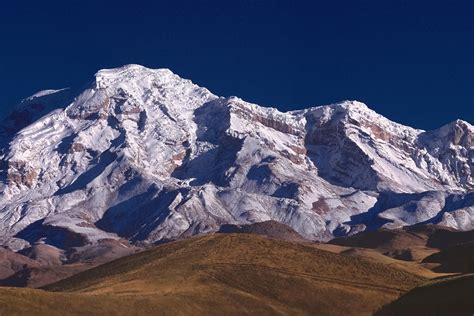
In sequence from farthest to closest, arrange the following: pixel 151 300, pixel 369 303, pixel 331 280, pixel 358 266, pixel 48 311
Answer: pixel 358 266
pixel 331 280
pixel 369 303
pixel 151 300
pixel 48 311

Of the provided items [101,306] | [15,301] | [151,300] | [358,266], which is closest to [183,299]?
[151,300]

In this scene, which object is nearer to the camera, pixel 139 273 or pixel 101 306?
pixel 101 306

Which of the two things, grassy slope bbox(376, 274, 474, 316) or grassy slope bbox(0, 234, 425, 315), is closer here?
grassy slope bbox(376, 274, 474, 316)

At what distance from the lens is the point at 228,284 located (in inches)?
4995

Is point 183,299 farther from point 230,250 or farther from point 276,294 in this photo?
point 230,250

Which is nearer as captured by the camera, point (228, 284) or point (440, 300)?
point (440, 300)

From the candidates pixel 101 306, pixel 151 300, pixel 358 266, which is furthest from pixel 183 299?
pixel 358 266

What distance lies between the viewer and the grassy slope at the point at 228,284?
4200 inches

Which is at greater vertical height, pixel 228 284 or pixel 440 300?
pixel 228 284

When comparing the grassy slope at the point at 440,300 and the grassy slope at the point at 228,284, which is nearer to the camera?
the grassy slope at the point at 440,300

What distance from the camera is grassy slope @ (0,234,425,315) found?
106688 millimetres

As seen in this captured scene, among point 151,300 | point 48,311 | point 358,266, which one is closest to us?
point 48,311

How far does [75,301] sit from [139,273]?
30.8 m

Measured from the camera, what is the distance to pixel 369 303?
391 feet
